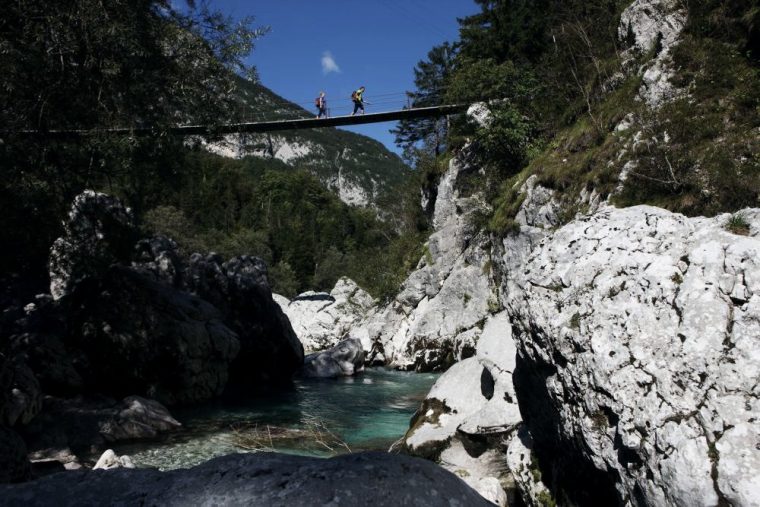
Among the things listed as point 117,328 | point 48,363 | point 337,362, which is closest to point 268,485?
point 48,363

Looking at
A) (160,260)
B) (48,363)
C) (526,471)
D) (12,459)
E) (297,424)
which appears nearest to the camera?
(526,471)

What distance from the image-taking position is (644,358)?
4250 mm

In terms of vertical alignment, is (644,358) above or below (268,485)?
above

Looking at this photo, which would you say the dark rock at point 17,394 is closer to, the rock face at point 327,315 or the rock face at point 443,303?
the rock face at point 443,303

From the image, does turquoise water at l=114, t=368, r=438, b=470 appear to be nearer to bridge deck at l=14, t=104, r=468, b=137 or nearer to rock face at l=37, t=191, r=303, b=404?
rock face at l=37, t=191, r=303, b=404

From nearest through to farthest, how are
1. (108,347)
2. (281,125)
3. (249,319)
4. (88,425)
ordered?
(88,425) → (108,347) → (249,319) → (281,125)

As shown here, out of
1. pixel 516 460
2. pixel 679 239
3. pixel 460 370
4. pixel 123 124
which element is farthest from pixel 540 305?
pixel 123 124

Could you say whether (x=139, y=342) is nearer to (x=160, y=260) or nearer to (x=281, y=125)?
(x=160, y=260)

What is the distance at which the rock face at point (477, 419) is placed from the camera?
22.5 feet

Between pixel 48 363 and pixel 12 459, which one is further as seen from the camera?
pixel 48 363

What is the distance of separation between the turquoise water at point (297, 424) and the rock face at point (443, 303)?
373 centimetres

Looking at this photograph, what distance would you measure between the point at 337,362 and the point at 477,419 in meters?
15.9

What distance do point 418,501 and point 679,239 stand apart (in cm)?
370

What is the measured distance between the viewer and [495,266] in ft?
70.9
